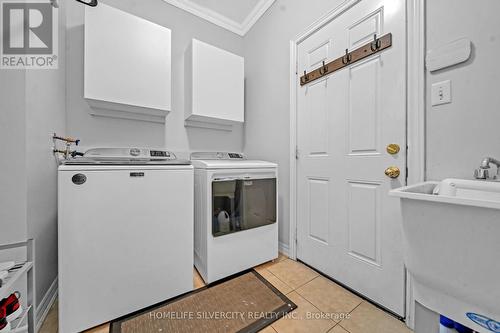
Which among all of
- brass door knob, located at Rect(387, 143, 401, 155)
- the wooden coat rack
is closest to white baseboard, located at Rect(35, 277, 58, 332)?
brass door knob, located at Rect(387, 143, 401, 155)

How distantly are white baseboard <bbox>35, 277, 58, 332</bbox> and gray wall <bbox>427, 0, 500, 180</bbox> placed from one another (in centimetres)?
224

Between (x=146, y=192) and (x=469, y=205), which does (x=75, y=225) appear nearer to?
(x=146, y=192)

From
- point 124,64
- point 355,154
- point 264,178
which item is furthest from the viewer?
point 264,178

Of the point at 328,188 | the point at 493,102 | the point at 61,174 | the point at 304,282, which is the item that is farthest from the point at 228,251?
the point at 493,102

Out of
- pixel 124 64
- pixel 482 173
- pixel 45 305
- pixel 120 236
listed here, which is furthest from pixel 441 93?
pixel 45 305

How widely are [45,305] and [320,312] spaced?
166 centimetres

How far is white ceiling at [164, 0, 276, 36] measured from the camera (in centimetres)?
206

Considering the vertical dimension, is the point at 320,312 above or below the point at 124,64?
below

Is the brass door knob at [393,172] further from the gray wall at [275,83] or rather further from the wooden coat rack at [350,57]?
the gray wall at [275,83]

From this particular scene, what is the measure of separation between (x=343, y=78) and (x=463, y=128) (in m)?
0.76

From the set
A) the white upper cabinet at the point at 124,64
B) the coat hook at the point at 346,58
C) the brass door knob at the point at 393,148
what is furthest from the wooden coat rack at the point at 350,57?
the white upper cabinet at the point at 124,64

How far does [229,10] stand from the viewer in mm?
2193
